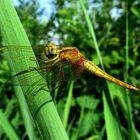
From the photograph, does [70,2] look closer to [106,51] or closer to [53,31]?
[53,31]

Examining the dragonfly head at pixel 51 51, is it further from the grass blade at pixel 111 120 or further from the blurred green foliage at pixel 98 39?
the blurred green foliage at pixel 98 39

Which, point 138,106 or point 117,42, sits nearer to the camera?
point 138,106

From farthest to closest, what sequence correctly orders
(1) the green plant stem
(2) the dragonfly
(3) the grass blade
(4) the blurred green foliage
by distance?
(4) the blurred green foliage → (2) the dragonfly → (3) the grass blade → (1) the green plant stem

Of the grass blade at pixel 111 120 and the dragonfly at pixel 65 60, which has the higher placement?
the dragonfly at pixel 65 60

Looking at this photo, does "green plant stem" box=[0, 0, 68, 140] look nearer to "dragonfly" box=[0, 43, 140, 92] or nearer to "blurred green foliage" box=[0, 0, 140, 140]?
"dragonfly" box=[0, 43, 140, 92]

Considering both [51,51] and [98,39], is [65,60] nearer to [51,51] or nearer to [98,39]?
[51,51]

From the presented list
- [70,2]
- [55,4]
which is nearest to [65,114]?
[70,2]

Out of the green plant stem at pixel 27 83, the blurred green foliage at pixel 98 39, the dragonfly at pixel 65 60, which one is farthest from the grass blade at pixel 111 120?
the blurred green foliage at pixel 98 39

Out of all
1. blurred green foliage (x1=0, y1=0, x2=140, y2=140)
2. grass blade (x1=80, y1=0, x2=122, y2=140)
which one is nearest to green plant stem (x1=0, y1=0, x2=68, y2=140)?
grass blade (x1=80, y1=0, x2=122, y2=140)

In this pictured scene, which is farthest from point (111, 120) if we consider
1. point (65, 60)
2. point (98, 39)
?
point (98, 39)

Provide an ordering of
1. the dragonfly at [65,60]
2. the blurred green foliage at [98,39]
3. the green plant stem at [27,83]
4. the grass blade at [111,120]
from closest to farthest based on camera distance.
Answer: the green plant stem at [27,83]
the grass blade at [111,120]
the dragonfly at [65,60]
the blurred green foliage at [98,39]

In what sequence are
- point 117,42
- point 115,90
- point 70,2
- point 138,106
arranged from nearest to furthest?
point 115,90 < point 138,106 < point 117,42 < point 70,2
